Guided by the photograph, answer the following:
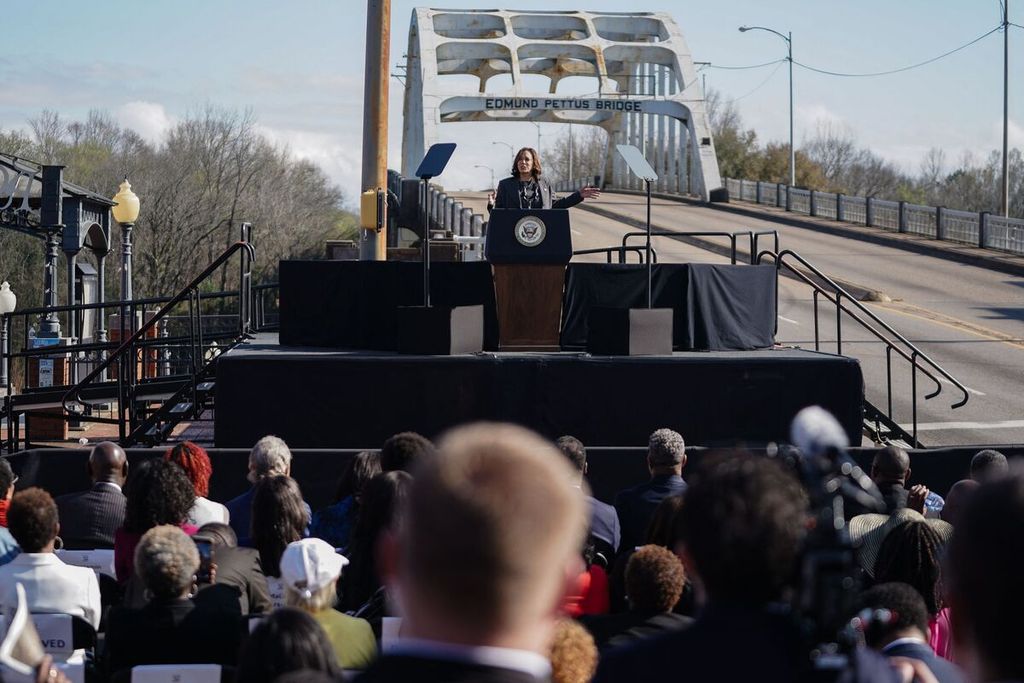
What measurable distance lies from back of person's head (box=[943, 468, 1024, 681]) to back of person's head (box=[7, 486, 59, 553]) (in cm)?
443

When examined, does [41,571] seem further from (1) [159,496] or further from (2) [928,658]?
(2) [928,658]

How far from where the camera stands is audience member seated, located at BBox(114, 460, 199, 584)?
605 centimetres

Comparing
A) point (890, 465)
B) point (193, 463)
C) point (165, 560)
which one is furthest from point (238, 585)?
point (890, 465)

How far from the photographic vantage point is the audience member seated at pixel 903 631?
12.5 ft

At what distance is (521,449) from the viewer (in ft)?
6.63

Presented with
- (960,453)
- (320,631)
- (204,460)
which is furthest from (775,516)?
(960,453)

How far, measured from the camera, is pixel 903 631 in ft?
13.0

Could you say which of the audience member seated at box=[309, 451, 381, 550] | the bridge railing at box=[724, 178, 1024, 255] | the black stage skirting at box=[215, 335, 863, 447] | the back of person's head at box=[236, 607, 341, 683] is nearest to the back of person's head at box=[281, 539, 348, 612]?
the back of person's head at box=[236, 607, 341, 683]

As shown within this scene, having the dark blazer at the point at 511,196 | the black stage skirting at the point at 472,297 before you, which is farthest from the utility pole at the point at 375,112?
the dark blazer at the point at 511,196

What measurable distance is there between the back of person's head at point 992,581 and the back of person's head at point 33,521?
4.43m

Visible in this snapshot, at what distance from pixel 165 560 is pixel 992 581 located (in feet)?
11.3

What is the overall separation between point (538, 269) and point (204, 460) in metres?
6.46

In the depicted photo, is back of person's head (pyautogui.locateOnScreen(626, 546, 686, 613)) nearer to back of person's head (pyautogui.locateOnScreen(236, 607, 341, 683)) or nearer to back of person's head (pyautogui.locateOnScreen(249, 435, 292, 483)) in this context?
back of person's head (pyautogui.locateOnScreen(236, 607, 341, 683))

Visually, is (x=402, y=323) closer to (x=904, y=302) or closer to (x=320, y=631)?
(x=320, y=631)
